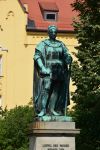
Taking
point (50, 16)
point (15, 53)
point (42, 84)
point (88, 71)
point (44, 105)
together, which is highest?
point (50, 16)

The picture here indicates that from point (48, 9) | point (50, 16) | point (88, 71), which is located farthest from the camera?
point (50, 16)

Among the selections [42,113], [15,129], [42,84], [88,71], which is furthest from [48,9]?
[42,113]

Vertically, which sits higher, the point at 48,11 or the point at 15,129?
the point at 48,11

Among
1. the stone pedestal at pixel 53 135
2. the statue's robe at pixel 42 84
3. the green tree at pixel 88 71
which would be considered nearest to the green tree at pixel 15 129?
the green tree at pixel 88 71

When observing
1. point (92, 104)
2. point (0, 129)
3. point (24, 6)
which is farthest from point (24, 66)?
point (92, 104)

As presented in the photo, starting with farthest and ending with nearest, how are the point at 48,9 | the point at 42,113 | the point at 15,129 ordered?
the point at 48,9, the point at 15,129, the point at 42,113

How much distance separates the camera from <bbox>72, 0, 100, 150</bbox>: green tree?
2895 centimetres

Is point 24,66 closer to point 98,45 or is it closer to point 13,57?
point 13,57

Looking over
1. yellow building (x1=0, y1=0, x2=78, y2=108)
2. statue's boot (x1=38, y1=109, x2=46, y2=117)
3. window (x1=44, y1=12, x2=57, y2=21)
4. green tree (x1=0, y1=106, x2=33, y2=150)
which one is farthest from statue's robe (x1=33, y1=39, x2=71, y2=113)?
window (x1=44, y1=12, x2=57, y2=21)

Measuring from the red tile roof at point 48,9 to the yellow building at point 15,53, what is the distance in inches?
28.7

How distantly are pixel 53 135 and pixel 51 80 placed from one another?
132 cm

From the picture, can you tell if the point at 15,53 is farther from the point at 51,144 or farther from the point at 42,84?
the point at 51,144

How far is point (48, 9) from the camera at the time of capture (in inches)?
1954

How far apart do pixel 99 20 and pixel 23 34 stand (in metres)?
18.9
